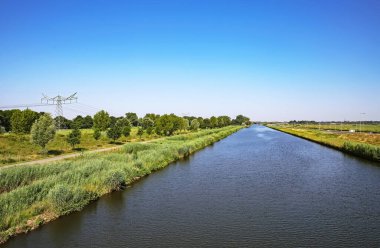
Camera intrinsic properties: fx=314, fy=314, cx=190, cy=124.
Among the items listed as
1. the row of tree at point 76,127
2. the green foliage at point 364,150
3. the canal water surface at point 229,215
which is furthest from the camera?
the green foliage at point 364,150

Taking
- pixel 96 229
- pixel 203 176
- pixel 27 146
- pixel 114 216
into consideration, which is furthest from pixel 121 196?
pixel 27 146

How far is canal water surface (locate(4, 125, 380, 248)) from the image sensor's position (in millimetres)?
12406

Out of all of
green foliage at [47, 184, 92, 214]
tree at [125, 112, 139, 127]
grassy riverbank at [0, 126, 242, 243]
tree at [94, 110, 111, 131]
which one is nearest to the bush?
grassy riverbank at [0, 126, 242, 243]

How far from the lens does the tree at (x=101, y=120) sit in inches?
2456

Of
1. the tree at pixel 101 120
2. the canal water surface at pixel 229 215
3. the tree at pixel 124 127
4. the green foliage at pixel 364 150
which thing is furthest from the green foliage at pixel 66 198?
the tree at pixel 101 120

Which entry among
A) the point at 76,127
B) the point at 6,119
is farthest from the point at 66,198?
the point at 6,119

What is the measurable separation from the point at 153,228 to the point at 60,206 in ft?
16.0

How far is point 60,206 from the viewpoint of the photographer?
49.6 ft

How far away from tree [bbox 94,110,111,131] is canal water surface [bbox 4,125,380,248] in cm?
3979

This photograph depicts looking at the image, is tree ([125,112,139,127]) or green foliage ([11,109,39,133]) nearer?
green foliage ([11,109,39,133])

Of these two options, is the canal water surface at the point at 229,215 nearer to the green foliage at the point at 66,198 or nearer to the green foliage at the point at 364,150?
the green foliage at the point at 66,198

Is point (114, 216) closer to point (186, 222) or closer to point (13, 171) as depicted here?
point (186, 222)

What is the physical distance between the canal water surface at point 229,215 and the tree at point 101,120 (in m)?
39.8

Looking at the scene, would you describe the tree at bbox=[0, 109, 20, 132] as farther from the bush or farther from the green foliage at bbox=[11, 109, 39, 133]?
the bush
